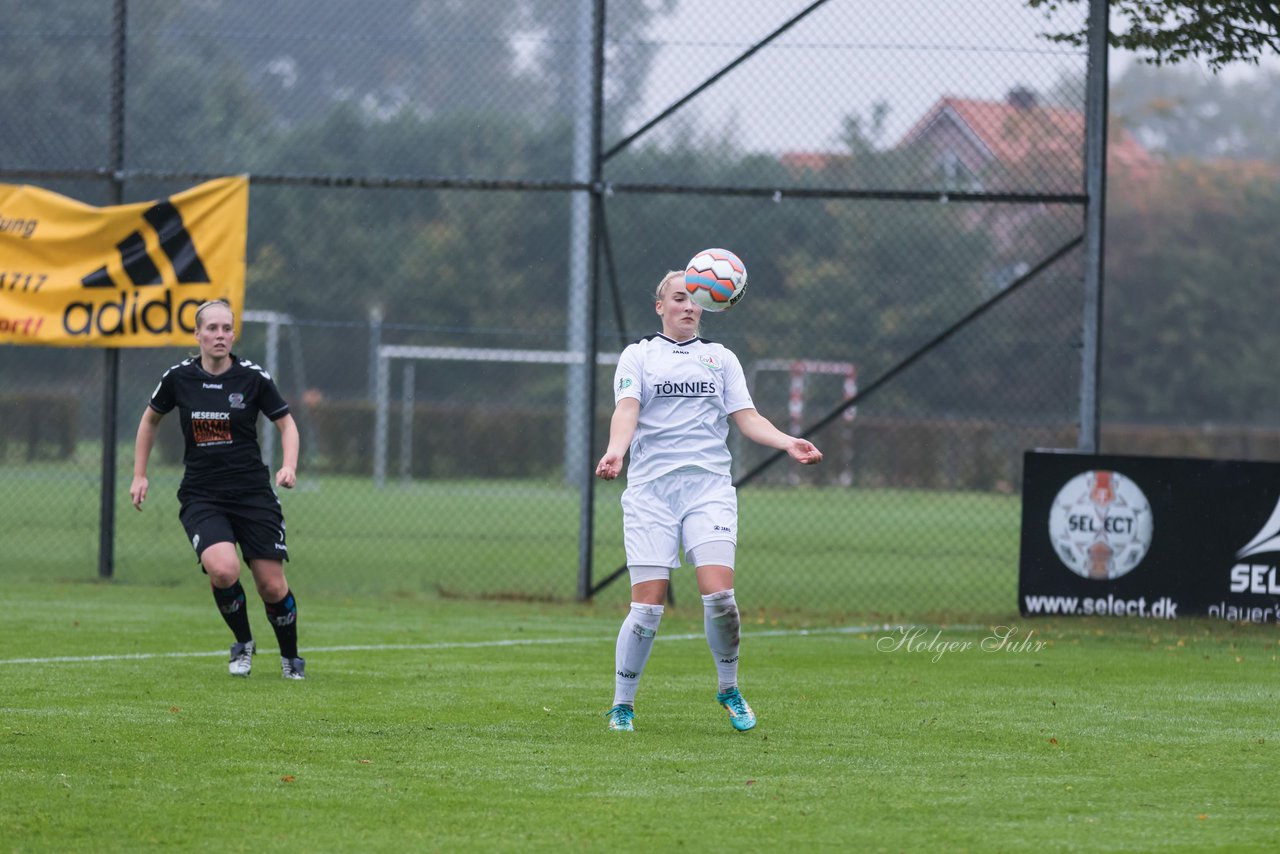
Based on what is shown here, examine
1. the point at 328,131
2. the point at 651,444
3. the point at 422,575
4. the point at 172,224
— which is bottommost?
the point at 422,575

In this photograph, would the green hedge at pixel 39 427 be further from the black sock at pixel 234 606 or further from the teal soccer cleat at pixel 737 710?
the teal soccer cleat at pixel 737 710

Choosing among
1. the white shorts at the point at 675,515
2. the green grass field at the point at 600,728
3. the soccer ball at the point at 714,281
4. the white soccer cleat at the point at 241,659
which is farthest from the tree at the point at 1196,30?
the white soccer cleat at the point at 241,659

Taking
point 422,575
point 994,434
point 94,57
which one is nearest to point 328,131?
point 94,57

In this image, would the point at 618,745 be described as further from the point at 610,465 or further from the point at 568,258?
the point at 568,258

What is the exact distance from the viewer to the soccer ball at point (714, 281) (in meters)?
7.38

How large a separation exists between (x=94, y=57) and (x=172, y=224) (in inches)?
750

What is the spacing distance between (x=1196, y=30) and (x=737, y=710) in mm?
7735

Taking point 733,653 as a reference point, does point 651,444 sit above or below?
above

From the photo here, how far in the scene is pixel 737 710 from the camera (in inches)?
281

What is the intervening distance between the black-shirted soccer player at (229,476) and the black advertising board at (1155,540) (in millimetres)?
5495

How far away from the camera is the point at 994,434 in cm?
2764

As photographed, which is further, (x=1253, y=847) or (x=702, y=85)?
(x=702, y=85)

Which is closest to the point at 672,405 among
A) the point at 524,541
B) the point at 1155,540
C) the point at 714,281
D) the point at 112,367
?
the point at 714,281

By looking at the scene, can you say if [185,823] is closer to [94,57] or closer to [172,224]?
[172,224]
